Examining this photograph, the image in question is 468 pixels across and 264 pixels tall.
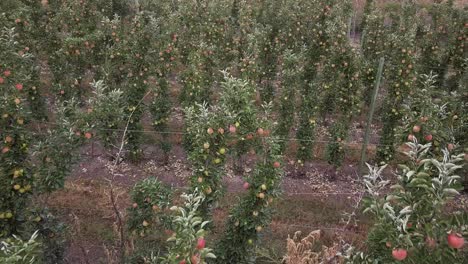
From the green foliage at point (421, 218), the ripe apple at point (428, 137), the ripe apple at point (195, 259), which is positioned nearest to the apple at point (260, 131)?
the green foliage at point (421, 218)

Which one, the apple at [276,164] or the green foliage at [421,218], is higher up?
the green foliage at [421,218]

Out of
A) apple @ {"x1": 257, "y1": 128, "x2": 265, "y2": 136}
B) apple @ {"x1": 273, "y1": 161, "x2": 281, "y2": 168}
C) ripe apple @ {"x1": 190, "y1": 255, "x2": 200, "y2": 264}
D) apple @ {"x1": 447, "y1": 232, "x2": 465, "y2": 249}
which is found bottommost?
apple @ {"x1": 273, "y1": 161, "x2": 281, "y2": 168}

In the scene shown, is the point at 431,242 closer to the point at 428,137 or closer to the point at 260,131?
the point at 260,131

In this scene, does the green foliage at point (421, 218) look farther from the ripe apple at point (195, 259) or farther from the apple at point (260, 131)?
the apple at point (260, 131)

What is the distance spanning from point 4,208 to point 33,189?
0.56m

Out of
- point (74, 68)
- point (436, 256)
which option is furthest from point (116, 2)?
point (436, 256)

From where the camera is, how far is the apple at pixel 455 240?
3.47m

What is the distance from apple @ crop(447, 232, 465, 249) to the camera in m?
3.47

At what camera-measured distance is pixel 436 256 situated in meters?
3.68

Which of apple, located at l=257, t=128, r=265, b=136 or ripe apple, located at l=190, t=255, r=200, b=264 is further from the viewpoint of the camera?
apple, located at l=257, t=128, r=265, b=136

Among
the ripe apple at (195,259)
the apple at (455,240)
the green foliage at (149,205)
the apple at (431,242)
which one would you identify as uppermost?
the apple at (455,240)

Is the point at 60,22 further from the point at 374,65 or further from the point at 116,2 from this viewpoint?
the point at 374,65

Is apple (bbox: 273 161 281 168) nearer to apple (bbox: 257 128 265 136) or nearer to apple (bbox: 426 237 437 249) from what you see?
apple (bbox: 257 128 265 136)

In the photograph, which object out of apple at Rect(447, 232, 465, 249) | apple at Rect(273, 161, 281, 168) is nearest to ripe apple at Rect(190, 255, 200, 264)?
apple at Rect(447, 232, 465, 249)
